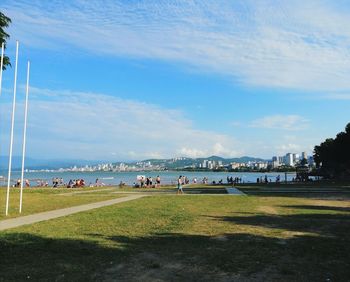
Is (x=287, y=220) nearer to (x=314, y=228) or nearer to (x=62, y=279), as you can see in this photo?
(x=314, y=228)

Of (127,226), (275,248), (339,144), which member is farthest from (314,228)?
(339,144)

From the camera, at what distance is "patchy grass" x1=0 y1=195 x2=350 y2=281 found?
7.43 metres

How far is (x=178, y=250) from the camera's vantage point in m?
9.49

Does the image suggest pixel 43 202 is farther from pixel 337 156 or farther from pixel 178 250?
pixel 337 156

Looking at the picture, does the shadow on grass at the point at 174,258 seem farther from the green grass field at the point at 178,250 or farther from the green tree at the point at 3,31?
the green tree at the point at 3,31

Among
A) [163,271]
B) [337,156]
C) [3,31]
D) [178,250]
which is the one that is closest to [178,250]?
[178,250]

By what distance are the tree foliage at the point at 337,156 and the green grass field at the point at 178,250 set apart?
57.9 metres

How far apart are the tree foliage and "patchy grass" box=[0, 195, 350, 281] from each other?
58.0 metres

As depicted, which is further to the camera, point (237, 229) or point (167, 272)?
point (237, 229)

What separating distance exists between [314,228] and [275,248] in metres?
3.73

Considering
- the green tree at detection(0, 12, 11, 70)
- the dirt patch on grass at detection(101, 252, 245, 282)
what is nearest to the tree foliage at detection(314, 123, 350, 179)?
the green tree at detection(0, 12, 11, 70)

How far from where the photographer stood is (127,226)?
13461 mm

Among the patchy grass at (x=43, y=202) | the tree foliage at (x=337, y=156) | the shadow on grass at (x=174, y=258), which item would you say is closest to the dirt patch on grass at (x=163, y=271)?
the shadow on grass at (x=174, y=258)

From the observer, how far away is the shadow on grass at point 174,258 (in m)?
7.34
